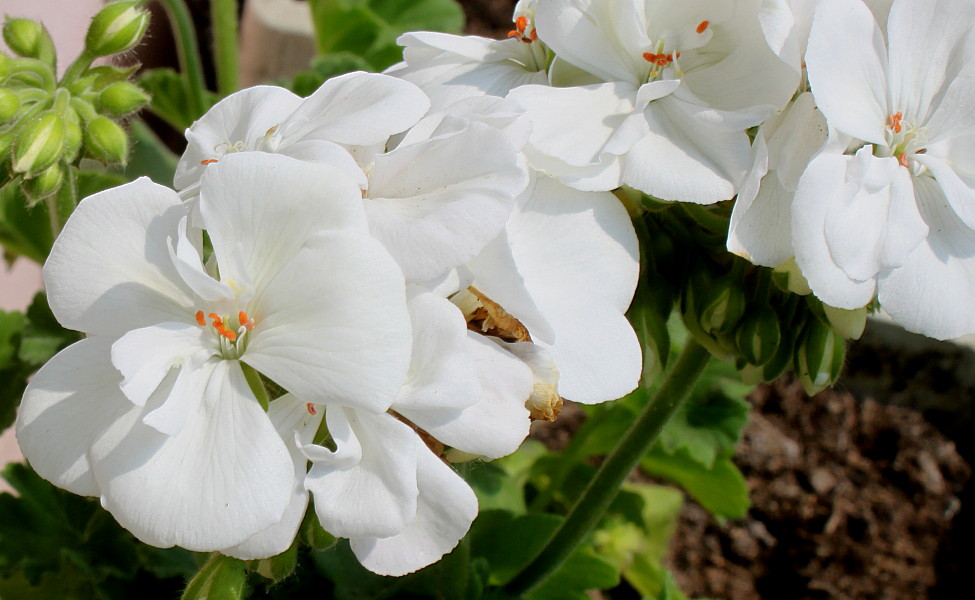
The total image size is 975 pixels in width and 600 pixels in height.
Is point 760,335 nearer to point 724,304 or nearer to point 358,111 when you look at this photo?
point 724,304

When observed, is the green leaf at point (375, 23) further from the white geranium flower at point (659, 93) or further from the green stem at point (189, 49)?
Result: the white geranium flower at point (659, 93)

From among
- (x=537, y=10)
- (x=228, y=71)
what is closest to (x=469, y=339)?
(x=537, y=10)

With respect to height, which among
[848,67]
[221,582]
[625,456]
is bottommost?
[625,456]

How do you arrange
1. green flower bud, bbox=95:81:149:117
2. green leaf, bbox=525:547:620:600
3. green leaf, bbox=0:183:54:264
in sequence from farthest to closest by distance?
green leaf, bbox=0:183:54:264 → green leaf, bbox=525:547:620:600 → green flower bud, bbox=95:81:149:117

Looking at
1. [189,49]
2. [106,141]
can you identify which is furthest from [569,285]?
[189,49]

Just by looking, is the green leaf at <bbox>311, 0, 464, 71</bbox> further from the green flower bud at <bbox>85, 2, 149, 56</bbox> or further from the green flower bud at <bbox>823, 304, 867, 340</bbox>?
the green flower bud at <bbox>823, 304, 867, 340</bbox>

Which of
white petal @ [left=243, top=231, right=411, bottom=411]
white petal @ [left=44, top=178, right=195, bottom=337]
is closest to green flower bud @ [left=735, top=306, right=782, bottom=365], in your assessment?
white petal @ [left=243, top=231, right=411, bottom=411]
